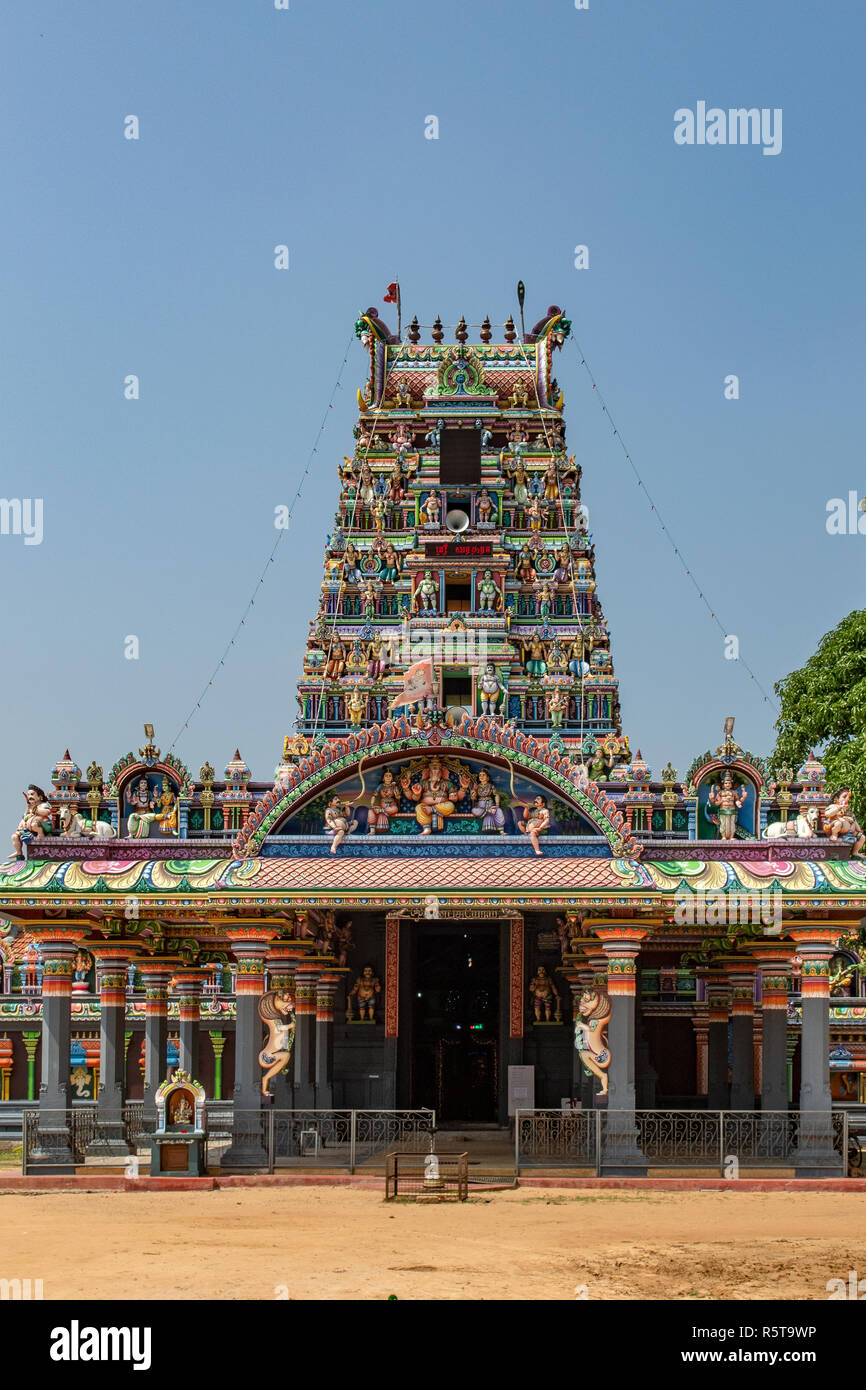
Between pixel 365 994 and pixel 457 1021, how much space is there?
98.0 inches

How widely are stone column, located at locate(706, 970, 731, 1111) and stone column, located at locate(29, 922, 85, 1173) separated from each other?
570 inches

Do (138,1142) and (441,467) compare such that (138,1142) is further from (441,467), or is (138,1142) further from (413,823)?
(441,467)

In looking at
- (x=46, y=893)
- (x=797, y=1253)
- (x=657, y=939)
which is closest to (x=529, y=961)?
(x=657, y=939)

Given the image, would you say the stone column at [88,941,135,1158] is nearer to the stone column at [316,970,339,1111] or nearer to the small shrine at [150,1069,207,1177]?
the small shrine at [150,1069,207,1177]

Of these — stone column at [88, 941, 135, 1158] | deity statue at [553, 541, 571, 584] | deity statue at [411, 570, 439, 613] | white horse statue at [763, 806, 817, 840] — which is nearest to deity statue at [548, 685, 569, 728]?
deity statue at [411, 570, 439, 613]

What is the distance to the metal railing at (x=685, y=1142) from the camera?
25.4m

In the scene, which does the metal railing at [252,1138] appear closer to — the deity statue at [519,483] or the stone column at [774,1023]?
the stone column at [774,1023]

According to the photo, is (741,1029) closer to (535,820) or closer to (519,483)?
(535,820)

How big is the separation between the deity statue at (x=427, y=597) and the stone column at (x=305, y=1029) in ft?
39.9

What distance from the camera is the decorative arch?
25.6 meters

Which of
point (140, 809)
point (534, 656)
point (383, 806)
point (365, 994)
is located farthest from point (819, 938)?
point (534, 656)

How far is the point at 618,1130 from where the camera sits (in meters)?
25.5

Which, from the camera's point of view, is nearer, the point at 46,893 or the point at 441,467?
the point at 46,893
